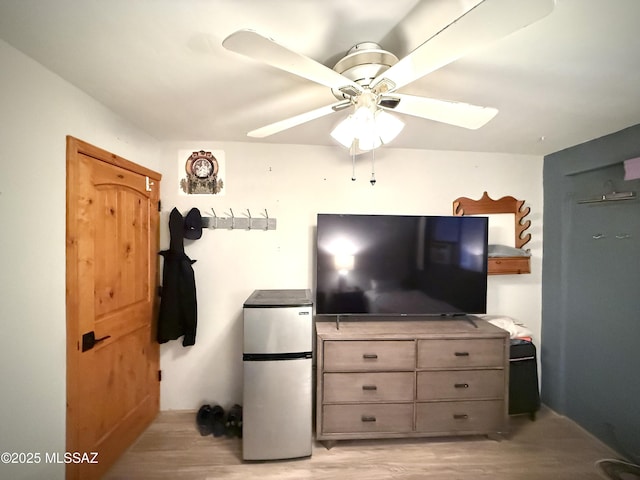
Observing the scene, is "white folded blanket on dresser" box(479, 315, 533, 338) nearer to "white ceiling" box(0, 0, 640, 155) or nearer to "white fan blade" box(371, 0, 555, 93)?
"white ceiling" box(0, 0, 640, 155)

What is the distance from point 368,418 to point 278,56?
2.17m

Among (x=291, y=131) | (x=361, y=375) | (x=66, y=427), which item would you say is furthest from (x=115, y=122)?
(x=361, y=375)

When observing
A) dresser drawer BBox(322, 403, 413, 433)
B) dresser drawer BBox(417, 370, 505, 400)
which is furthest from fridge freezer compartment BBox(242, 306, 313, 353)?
dresser drawer BBox(417, 370, 505, 400)

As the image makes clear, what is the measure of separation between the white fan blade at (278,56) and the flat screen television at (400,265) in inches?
45.8

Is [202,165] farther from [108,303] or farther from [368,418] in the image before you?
[368,418]

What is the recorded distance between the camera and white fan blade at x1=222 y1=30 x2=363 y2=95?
2.35 feet

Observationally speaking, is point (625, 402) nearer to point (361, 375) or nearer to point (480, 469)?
point (480, 469)

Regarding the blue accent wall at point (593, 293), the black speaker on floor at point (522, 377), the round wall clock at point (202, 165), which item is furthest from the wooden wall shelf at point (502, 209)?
the round wall clock at point (202, 165)

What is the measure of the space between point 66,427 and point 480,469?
2479 millimetres

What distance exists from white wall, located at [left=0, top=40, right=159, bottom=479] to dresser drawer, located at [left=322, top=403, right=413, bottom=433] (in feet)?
4.95

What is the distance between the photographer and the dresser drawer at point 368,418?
184 cm

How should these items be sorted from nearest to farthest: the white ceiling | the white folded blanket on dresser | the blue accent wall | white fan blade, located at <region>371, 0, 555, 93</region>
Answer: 1. white fan blade, located at <region>371, 0, 555, 93</region>
2. the white ceiling
3. the blue accent wall
4. the white folded blanket on dresser

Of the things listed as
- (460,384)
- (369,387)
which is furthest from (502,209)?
(369,387)

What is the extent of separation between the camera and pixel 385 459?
1.79 meters
